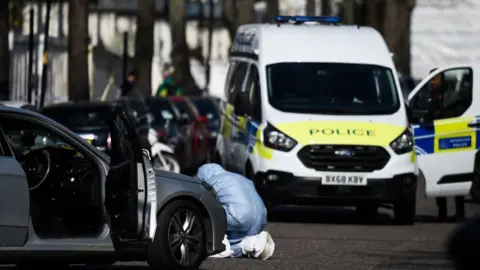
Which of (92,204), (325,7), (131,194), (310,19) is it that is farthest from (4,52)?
(325,7)

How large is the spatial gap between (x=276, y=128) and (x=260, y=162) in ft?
1.53

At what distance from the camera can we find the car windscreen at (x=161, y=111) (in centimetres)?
2717

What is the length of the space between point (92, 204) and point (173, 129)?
15.9m

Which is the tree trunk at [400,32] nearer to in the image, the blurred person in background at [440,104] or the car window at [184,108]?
the car window at [184,108]

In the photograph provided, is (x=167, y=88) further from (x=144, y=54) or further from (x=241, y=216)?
(x=241, y=216)

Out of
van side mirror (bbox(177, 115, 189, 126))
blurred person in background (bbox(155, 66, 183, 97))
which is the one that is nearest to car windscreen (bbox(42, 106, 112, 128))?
van side mirror (bbox(177, 115, 189, 126))

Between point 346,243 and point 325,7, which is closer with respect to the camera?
point 346,243

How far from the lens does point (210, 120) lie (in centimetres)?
3641

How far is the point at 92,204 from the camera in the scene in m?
11.3

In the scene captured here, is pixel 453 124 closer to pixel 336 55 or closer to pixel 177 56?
pixel 336 55

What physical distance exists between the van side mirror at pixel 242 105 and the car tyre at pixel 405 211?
7.06 feet

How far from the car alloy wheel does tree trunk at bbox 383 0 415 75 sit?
39764mm

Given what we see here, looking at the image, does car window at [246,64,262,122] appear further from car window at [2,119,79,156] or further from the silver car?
the silver car

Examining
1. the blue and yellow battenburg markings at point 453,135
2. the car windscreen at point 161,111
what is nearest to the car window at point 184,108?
the car windscreen at point 161,111
